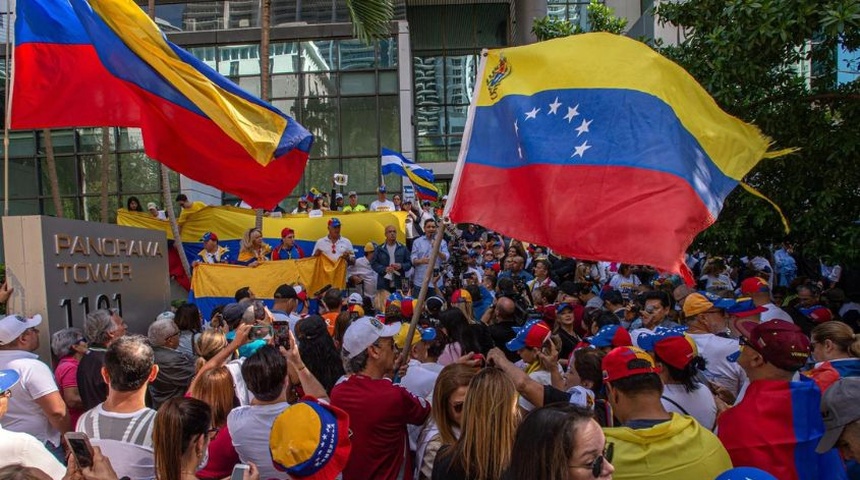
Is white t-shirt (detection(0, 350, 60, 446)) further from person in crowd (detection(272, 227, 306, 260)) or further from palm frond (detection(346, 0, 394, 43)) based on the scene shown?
palm frond (detection(346, 0, 394, 43))

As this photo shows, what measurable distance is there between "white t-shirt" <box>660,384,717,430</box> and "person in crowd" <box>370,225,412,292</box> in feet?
29.0

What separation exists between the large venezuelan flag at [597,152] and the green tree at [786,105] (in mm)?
2241

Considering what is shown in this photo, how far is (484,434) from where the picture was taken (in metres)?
3.23

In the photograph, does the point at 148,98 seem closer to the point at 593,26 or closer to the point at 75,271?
the point at 75,271

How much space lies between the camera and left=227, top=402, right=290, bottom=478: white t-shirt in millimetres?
3785

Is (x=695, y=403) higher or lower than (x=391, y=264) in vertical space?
higher

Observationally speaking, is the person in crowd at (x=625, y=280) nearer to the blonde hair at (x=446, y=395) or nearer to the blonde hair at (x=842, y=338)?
the blonde hair at (x=842, y=338)

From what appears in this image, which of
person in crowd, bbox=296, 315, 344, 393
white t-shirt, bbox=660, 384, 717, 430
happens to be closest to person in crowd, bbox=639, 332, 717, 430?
white t-shirt, bbox=660, 384, 717, 430

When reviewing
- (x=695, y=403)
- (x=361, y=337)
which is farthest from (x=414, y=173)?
(x=695, y=403)

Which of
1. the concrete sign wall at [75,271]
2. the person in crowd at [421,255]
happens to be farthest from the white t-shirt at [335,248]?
the concrete sign wall at [75,271]

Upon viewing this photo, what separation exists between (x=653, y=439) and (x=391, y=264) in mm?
10158

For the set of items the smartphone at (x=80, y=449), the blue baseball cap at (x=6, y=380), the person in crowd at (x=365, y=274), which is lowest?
the person in crowd at (x=365, y=274)

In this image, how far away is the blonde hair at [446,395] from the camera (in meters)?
3.81

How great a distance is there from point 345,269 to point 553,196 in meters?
7.68
